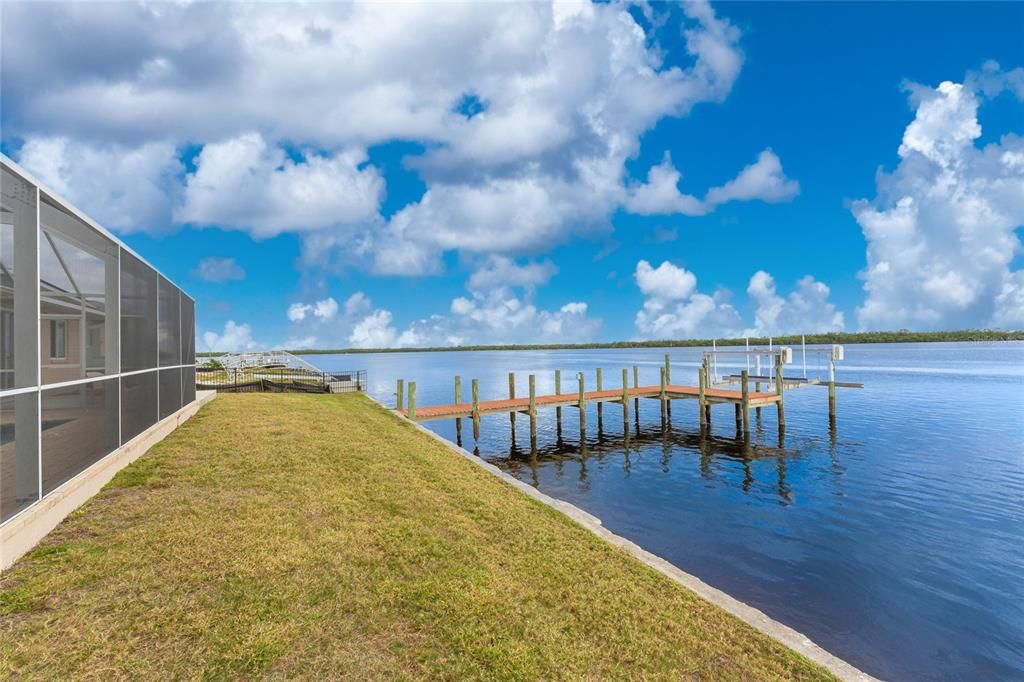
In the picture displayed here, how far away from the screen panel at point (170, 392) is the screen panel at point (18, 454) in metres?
7.14

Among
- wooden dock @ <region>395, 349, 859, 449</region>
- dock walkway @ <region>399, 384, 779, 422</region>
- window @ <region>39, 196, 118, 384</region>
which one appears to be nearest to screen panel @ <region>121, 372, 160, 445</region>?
window @ <region>39, 196, 118, 384</region>

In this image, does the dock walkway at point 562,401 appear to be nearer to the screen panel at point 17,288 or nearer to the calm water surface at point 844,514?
the calm water surface at point 844,514

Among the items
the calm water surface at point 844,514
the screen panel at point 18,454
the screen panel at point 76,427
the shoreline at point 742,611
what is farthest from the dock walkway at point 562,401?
the screen panel at point 18,454

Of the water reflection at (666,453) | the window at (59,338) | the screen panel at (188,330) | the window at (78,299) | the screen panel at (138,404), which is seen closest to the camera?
the window at (78,299)

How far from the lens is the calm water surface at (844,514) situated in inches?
327

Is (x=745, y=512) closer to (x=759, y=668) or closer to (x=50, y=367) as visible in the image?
(x=759, y=668)

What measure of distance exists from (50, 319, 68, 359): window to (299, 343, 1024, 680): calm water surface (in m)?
11.9

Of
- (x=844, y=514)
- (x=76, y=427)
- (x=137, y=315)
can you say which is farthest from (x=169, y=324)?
(x=844, y=514)

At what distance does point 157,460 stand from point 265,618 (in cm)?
708

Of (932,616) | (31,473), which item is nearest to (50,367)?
(31,473)

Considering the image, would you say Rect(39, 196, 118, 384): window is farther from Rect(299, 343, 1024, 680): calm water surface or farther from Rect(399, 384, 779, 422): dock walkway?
Rect(399, 384, 779, 422): dock walkway

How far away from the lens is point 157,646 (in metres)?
4.18

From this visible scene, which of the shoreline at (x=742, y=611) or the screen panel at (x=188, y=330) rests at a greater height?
the screen panel at (x=188, y=330)

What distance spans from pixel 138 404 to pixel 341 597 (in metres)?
8.25
